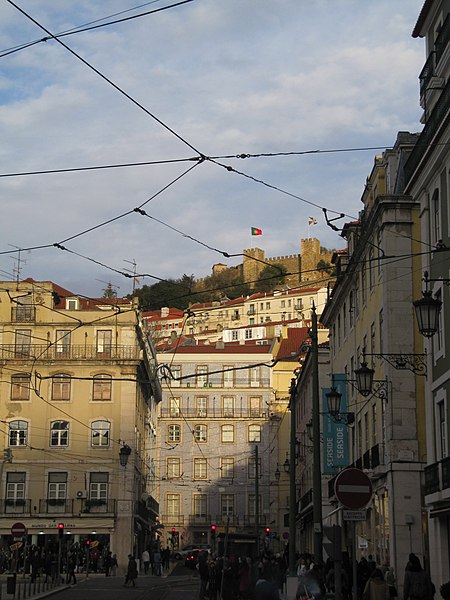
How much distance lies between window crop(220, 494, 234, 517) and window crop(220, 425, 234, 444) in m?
4.63

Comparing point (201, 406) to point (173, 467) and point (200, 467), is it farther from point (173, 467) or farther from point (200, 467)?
point (173, 467)

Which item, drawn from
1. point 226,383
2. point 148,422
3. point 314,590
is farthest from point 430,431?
point 226,383

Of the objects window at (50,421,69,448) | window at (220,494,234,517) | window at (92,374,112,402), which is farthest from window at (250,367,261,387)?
window at (50,421,69,448)

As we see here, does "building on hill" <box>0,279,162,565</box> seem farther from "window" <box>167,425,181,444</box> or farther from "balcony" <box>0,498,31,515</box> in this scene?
"window" <box>167,425,181,444</box>

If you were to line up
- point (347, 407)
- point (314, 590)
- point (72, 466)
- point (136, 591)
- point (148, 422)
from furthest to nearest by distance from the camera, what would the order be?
point (148, 422) < point (72, 466) < point (347, 407) < point (136, 591) < point (314, 590)

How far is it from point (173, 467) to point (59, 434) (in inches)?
1089

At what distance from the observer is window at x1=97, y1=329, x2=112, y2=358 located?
217 ft

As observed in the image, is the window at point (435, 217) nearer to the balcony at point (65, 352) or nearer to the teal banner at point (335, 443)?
the teal banner at point (335, 443)

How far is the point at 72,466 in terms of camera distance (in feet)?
212

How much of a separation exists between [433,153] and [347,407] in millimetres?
19691

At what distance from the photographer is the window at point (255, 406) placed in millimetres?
91500

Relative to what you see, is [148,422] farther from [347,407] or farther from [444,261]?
[444,261]

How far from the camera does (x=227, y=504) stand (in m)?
91.3

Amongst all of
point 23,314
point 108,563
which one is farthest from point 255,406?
point 108,563
